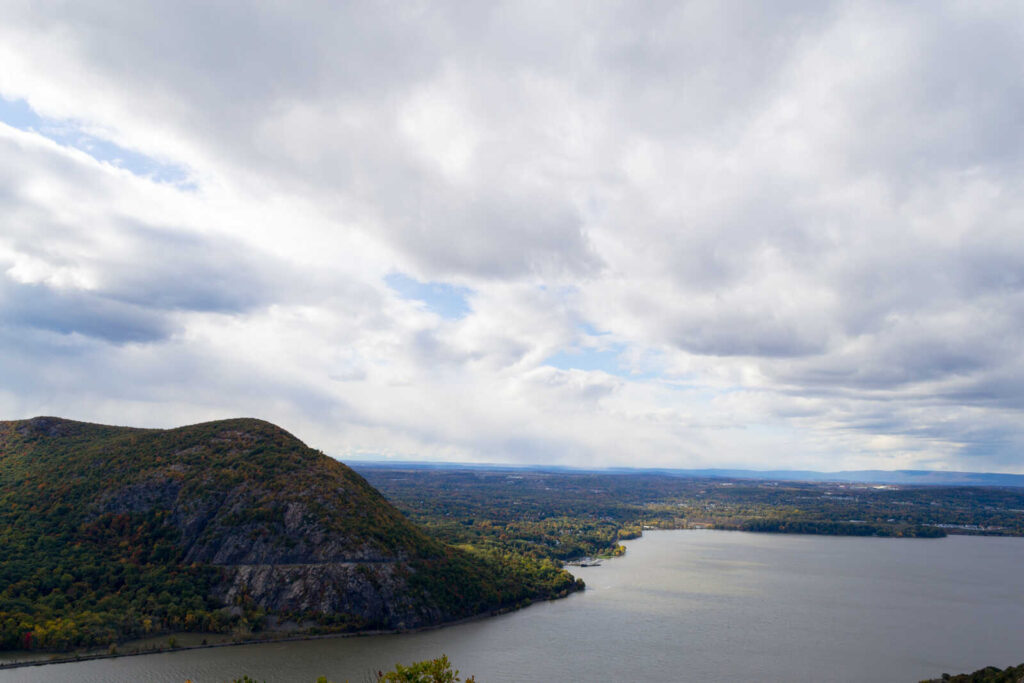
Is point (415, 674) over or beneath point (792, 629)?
over

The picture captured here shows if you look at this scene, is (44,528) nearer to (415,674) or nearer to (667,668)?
(415,674)

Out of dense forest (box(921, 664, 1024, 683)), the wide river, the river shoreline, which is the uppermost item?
dense forest (box(921, 664, 1024, 683))

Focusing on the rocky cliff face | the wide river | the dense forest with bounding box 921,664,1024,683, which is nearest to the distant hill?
the rocky cliff face

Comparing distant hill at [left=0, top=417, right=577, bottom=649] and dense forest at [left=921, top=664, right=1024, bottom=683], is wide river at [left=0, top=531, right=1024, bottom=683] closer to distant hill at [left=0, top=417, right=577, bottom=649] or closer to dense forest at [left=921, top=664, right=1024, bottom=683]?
distant hill at [left=0, top=417, right=577, bottom=649]

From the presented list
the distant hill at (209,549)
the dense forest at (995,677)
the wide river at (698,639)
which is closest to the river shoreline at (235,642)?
the distant hill at (209,549)

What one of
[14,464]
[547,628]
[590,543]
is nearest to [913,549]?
[590,543]

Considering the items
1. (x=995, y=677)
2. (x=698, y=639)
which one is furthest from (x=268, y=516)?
(x=995, y=677)
